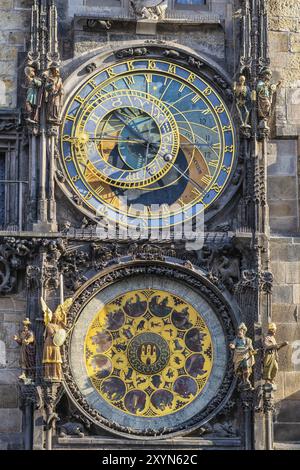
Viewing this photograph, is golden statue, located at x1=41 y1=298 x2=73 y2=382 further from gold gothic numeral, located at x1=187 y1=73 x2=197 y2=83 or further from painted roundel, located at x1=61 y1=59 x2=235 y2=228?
gold gothic numeral, located at x1=187 y1=73 x2=197 y2=83

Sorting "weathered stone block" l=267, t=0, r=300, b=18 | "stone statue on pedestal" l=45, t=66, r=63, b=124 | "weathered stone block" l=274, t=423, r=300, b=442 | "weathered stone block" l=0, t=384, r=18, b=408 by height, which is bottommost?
"weathered stone block" l=274, t=423, r=300, b=442

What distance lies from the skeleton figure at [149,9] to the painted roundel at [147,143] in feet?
1.87

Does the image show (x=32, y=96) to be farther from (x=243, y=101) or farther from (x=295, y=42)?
(x=295, y=42)

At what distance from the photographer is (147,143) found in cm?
2391

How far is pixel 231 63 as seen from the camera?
79.7ft

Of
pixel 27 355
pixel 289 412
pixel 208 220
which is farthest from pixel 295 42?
pixel 27 355

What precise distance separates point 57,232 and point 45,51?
228cm

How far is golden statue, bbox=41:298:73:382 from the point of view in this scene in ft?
74.8

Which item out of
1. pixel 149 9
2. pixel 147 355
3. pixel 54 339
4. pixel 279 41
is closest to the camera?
pixel 54 339

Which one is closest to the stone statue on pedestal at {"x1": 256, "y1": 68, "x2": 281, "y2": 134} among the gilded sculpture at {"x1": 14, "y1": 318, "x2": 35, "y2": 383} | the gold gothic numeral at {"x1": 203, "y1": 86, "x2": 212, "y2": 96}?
the gold gothic numeral at {"x1": 203, "y1": 86, "x2": 212, "y2": 96}

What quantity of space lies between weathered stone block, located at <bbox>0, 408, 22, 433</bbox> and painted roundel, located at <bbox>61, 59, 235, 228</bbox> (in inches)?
104

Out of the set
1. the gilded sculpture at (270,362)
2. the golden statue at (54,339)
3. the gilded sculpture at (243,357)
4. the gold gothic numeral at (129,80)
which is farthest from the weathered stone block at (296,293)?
the gold gothic numeral at (129,80)

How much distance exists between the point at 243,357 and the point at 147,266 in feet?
→ 5.32
